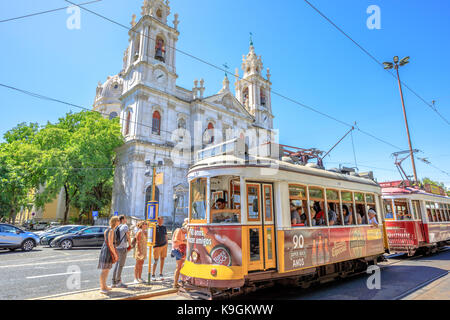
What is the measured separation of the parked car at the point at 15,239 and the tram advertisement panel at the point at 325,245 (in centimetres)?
1530

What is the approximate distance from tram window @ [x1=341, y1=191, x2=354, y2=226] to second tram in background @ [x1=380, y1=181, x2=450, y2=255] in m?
5.48

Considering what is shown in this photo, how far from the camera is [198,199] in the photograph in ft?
20.7

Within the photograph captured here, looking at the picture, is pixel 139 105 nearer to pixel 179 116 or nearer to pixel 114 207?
pixel 179 116

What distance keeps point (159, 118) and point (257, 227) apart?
1016 inches

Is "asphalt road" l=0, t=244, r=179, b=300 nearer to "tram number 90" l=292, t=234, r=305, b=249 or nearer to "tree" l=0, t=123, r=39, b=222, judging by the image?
"tram number 90" l=292, t=234, r=305, b=249

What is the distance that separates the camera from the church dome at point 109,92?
160ft

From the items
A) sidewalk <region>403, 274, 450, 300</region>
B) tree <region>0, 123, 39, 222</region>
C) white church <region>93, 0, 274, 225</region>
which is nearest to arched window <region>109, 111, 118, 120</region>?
white church <region>93, 0, 274, 225</region>

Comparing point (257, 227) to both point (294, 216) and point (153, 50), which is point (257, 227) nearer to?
point (294, 216)

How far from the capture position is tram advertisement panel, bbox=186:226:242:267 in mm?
5453

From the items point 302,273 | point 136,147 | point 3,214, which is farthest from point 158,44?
point 302,273

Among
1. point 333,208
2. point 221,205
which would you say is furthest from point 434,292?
point 221,205

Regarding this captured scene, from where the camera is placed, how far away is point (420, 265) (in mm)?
10000

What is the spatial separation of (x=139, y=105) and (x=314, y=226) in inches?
976
